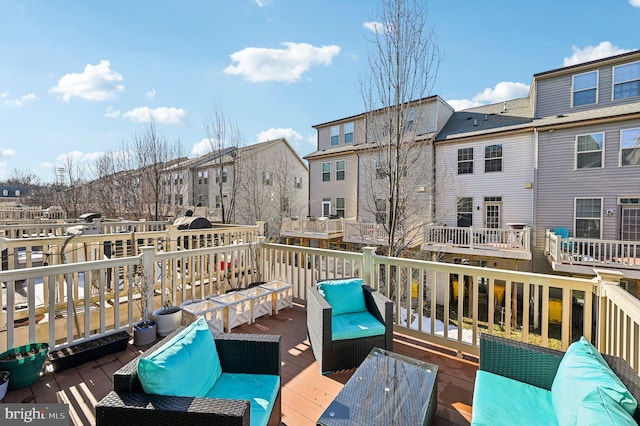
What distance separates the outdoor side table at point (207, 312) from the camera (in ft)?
11.4

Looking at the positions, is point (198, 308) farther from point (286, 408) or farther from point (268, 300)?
point (286, 408)

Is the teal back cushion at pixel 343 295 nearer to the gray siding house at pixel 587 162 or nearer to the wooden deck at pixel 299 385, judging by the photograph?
the wooden deck at pixel 299 385

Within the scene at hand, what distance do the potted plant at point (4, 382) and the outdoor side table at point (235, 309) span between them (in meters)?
1.88

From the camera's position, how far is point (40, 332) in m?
3.66

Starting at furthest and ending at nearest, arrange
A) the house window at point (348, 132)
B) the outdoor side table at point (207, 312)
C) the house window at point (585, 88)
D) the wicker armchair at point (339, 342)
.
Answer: the house window at point (348, 132) → the house window at point (585, 88) → the outdoor side table at point (207, 312) → the wicker armchair at point (339, 342)

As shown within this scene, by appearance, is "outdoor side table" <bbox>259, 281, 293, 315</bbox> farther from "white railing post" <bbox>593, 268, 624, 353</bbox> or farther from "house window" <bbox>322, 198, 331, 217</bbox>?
"house window" <bbox>322, 198, 331, 217</bbox>

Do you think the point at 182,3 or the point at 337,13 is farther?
the point at 337,13

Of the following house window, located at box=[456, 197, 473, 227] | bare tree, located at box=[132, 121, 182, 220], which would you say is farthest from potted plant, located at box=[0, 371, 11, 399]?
house window, located at box=[456, 197, 473, 227]

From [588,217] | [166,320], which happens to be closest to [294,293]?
[166,320]

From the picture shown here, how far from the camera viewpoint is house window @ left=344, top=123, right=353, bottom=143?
1556 centimetres


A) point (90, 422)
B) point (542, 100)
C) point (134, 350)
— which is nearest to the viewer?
point (90, 422)

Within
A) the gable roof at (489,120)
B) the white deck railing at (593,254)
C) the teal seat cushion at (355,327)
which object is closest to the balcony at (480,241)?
the white deck railing at (593,254)

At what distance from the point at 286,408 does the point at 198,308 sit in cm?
195

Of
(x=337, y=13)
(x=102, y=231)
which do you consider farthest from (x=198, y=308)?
(x=337, y=13)
